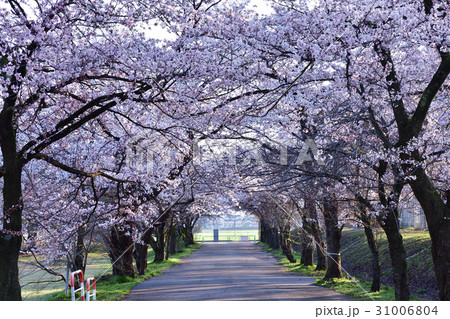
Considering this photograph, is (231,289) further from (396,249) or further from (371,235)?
(396,249)

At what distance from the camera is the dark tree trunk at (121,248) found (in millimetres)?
20564

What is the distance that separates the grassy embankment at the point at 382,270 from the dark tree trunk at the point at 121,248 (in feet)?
26.5

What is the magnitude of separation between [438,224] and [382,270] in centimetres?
1755

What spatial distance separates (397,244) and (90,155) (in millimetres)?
9344

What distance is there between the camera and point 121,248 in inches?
864

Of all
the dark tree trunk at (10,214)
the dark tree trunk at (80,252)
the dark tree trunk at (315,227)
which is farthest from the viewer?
the dark tree trunk at (315,227)

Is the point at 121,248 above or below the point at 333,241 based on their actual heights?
above

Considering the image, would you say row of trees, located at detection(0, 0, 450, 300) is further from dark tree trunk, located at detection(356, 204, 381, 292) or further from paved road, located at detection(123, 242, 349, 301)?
paved road, located at detection(123, 242, 349, 301)

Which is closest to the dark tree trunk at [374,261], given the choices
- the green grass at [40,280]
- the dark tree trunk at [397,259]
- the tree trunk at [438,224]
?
the dark tree trunk at [397,259]

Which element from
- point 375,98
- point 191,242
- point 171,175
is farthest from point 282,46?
point 191,242

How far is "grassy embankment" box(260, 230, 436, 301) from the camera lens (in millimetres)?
16417

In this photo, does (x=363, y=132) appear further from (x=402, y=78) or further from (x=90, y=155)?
(x=90, y=155)

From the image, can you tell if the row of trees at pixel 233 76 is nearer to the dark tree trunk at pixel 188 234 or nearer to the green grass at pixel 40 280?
the green grass at pixel 40 280

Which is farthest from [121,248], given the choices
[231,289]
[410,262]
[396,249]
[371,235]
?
[410,262]
